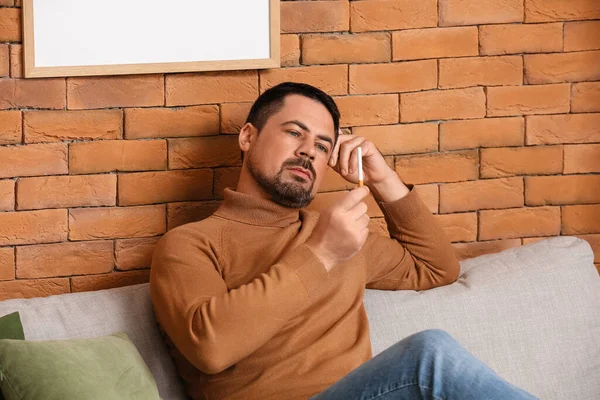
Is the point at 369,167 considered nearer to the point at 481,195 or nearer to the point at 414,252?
the point at 414,252

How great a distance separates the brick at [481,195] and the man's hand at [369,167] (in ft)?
1.09

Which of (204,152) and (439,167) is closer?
(204,152)

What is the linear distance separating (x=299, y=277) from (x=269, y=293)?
0.08 m

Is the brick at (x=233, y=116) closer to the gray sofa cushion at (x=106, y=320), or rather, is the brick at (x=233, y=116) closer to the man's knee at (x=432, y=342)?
the gray sofa cushion at (x=106, y=320)

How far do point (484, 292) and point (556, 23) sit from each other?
886 millimetres

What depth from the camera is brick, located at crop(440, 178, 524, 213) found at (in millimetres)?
2523

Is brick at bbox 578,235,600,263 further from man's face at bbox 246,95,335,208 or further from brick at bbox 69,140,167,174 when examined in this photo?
brick at bbox 69,140,167,174

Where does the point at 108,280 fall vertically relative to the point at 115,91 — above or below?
below

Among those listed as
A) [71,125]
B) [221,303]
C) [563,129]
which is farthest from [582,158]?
[71,125]

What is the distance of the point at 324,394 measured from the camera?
5.29 ft

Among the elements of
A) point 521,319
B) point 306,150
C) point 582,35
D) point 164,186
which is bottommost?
point 521,319

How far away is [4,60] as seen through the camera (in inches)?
84.2

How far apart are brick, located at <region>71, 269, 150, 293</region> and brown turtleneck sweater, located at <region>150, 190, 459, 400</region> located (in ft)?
1.22

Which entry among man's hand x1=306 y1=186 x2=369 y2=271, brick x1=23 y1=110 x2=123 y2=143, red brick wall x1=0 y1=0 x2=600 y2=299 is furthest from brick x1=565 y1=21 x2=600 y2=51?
brick x1=23 y1=110 x2=123 y2=143
